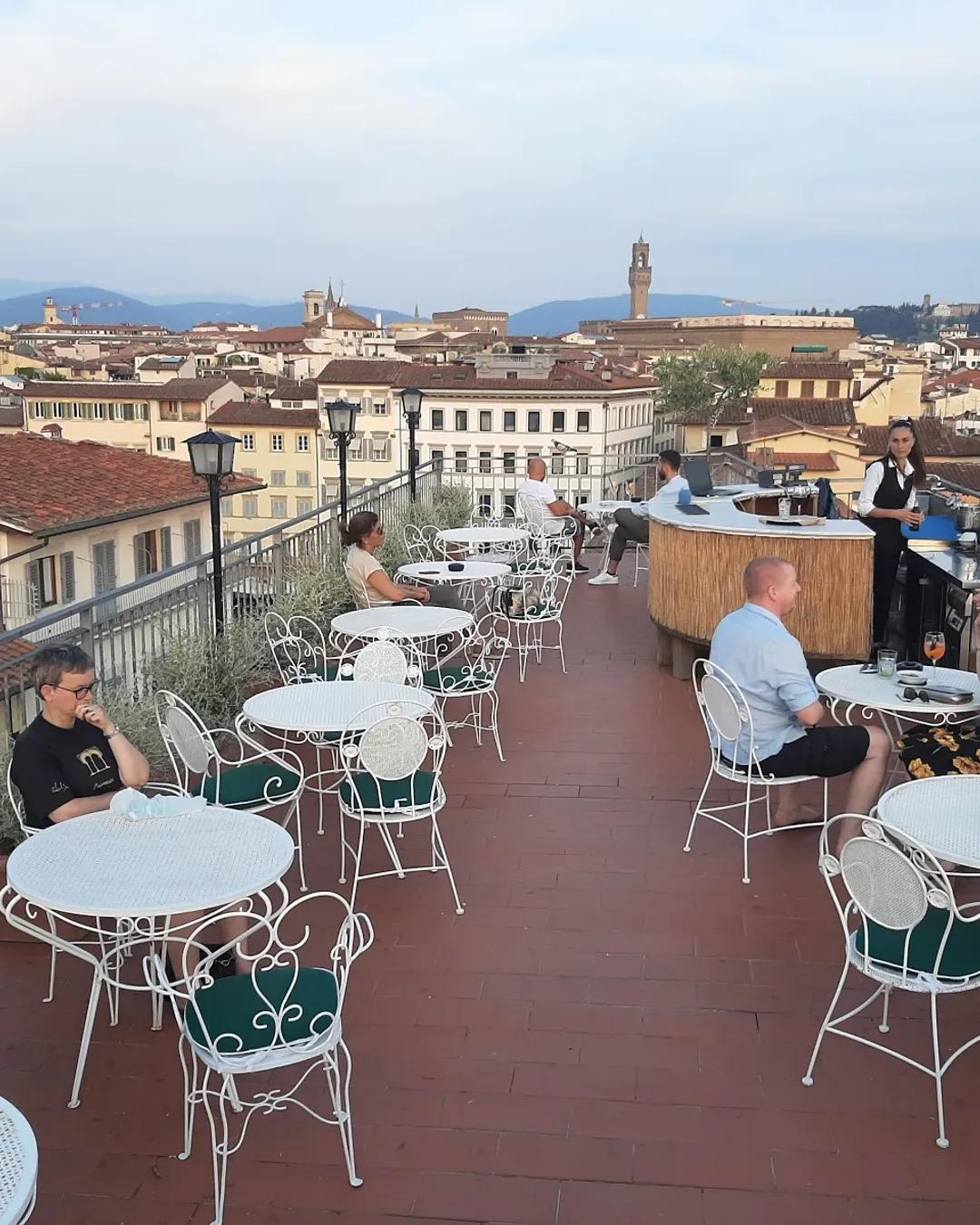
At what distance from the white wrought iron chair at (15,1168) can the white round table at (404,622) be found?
155 inches

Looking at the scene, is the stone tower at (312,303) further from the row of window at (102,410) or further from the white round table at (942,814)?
the white round table at (942,814)

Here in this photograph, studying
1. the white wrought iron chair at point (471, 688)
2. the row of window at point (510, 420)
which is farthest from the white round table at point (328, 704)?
the row of window at point (510, 420)

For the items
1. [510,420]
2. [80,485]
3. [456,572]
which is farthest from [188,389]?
[456,572]

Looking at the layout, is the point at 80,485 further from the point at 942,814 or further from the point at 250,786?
the point at 942,814

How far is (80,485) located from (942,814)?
20.7 metres

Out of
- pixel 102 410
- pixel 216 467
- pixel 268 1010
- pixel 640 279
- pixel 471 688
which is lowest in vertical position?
pixel 102 410

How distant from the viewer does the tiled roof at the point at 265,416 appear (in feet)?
194

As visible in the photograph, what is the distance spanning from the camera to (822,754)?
180 inches

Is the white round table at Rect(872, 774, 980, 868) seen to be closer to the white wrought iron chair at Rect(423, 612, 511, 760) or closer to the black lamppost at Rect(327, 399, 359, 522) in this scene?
the white wrought iron chair at Rect(423, 612, 511, 760)

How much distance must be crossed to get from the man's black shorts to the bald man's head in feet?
1.75

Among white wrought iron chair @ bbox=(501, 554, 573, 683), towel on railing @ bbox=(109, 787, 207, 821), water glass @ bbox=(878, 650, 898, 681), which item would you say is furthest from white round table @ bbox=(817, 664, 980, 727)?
white wrought iron chair @ bbox=(501, 554, 573, 683)

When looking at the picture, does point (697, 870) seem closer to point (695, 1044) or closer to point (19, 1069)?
point (695, 1044)

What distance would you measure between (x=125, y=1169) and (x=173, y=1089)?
1.14 ft

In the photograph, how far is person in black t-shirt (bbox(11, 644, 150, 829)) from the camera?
12.1ft
